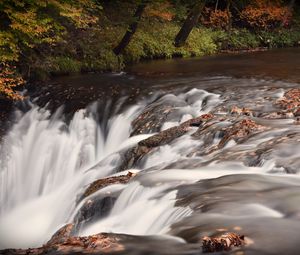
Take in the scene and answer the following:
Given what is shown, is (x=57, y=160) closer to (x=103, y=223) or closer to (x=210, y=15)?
(x=103, y=223)

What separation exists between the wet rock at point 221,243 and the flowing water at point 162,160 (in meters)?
0.10

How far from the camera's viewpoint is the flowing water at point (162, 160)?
178 inches

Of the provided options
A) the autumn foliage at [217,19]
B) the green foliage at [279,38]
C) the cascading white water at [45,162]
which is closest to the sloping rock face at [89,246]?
the cascading white water at [45,162]

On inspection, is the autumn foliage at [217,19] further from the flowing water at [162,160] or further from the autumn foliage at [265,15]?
the flowing water at [162,160]

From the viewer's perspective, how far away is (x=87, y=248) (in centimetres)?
389

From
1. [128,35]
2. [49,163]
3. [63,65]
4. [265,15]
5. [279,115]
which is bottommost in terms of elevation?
[49,163]

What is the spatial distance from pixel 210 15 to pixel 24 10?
15409 millimetres

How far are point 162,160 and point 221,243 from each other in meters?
3.96

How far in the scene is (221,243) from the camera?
3.56 metres

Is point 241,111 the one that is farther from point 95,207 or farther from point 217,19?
point 217,19

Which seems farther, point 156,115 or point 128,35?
point 128,35

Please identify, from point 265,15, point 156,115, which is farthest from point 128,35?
point 265,15

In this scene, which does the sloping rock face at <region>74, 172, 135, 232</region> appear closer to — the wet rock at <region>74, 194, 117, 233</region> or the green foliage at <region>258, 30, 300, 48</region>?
the wet rock at <region>74, 194, 117, 233</region>

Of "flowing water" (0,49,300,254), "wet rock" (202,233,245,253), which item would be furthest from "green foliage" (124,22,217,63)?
"wet rock" (202,233,245,253)
